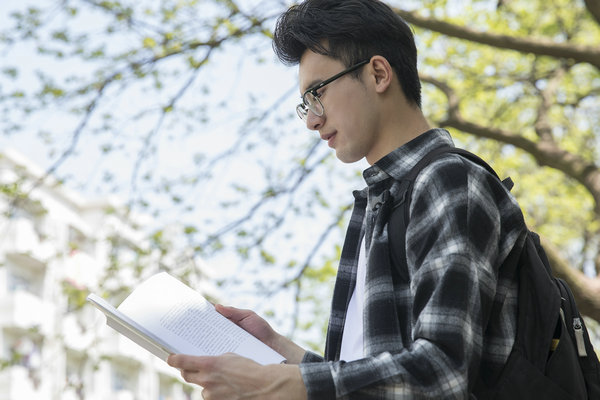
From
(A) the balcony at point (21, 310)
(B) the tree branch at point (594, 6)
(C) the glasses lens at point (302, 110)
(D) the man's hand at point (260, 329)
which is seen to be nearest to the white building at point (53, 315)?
(A) the balcony at point (21, 310)

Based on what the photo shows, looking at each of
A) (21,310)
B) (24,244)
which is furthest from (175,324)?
(24,244)

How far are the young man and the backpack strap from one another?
1 cm

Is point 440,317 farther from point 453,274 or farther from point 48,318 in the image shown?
point 48,318

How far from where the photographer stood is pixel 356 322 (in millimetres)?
1849

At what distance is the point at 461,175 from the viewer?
1.67 m

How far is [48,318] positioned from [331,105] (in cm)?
2726

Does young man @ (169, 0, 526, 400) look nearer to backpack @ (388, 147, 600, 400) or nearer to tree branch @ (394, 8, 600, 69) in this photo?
backpack @ (388, 147, 600, 400)

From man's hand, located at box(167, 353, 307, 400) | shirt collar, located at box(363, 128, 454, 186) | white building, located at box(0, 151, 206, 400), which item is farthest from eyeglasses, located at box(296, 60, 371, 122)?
white building, located at box(0, 151, 206, 400)

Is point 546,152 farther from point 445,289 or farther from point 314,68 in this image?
point 445,289

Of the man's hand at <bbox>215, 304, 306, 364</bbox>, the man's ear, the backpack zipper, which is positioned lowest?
the backpack zipper

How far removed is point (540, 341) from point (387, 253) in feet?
1.13

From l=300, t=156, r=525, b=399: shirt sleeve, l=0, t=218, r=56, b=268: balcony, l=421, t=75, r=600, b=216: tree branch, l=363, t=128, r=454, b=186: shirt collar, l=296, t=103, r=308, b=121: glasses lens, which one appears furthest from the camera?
l=0, t=218, r=56, b=268: balcony

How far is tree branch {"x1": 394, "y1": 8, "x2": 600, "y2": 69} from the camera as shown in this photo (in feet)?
18.3

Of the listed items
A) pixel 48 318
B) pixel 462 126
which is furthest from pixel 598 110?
pixel 48 318
